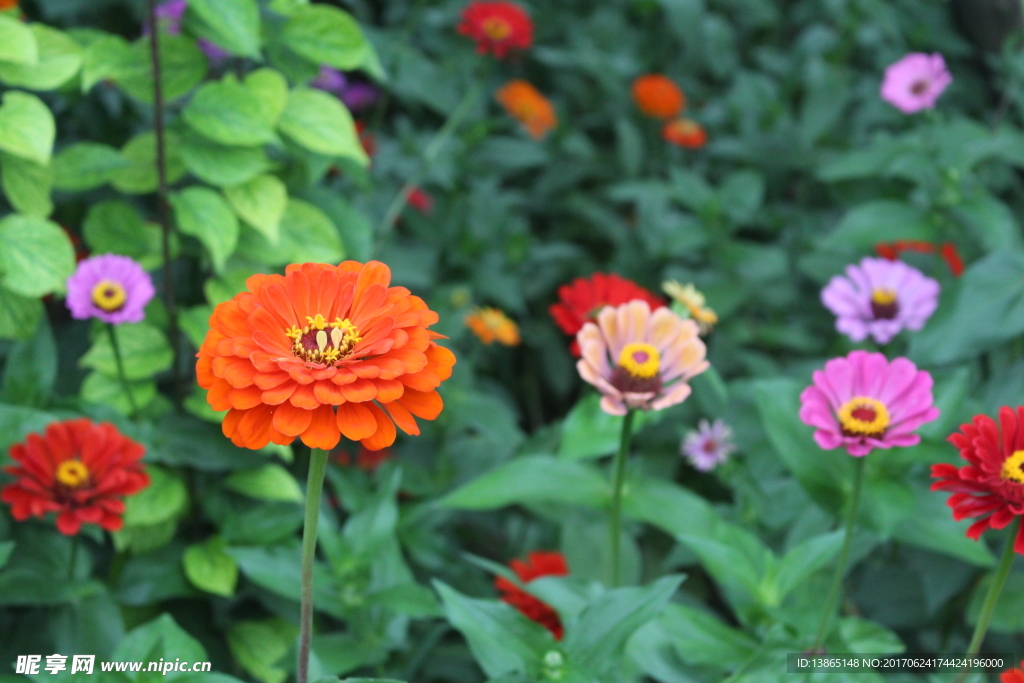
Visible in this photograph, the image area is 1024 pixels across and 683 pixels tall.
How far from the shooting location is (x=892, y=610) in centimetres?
143

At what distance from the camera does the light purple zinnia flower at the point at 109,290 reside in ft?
3.48

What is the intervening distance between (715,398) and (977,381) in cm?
45

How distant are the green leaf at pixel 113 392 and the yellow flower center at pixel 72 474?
205 mm

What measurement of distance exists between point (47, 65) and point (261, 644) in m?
0.81

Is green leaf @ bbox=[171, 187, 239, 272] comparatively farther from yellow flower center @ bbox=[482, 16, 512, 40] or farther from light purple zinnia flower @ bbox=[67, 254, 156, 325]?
yellow flower center @ bbox=[482, 16, 512, 40]

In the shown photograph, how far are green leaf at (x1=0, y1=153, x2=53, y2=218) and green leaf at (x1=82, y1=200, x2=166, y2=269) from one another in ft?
0.29

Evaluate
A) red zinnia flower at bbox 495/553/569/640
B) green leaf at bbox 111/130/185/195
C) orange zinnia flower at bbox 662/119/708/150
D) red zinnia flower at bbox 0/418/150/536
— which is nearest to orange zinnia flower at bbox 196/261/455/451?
red zinnia flower at bbox 0/418/150/536

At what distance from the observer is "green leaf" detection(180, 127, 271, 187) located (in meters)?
1.18

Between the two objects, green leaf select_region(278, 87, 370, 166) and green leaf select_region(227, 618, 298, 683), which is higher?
green leaf select_region(278, 87, 370, 166)

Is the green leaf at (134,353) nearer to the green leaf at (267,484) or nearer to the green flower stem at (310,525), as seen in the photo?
the green leaf at (267,484)

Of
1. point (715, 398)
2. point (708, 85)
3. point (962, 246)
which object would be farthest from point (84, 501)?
point (708, 85)

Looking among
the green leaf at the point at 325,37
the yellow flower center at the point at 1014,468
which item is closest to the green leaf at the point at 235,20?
the green leaf at the point at 325,37

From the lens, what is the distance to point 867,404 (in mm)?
907

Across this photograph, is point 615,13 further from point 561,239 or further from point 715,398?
point 715,398
